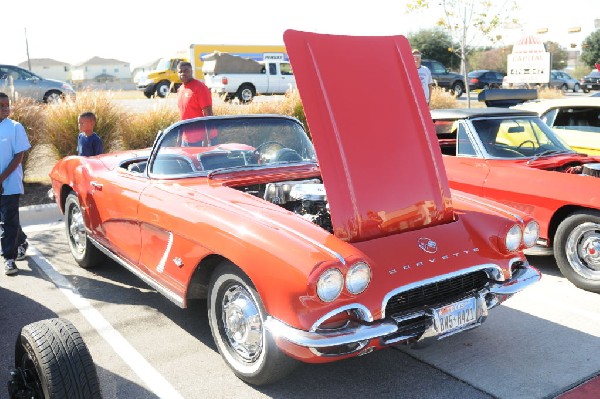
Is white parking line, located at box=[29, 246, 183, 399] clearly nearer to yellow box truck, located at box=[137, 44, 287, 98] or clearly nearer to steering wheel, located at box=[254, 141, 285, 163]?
steering wheel, located at box=[254, 141, 285, 163]

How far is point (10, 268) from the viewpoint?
542 centimetres

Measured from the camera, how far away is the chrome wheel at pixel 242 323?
10.7 feet

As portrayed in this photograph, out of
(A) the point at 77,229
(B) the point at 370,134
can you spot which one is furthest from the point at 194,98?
(B) the point at 370,134

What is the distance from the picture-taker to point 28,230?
23.8ft

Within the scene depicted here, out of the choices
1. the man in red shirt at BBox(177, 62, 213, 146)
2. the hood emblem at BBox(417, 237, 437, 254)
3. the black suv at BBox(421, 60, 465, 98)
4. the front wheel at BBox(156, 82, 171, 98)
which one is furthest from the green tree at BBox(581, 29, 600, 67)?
the hood emblem at BBox(417, 237, 437, 254)

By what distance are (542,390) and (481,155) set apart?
2.98m

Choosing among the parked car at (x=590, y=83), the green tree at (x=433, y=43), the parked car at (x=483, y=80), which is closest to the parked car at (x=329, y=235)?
the parked car at (x=483, y=80)

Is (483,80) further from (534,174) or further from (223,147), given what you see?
(223,147)

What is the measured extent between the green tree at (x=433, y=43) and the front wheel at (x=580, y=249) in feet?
139

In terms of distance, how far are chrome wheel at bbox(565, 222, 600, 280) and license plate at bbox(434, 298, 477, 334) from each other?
2121mm

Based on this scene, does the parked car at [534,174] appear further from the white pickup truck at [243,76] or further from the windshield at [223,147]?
the white pickup truck at [243,76]

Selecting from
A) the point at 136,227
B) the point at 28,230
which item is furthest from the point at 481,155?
the point at 28,230

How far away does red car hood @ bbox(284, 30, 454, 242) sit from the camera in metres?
3.41

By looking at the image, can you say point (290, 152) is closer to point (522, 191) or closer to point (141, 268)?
point (141, 268)
